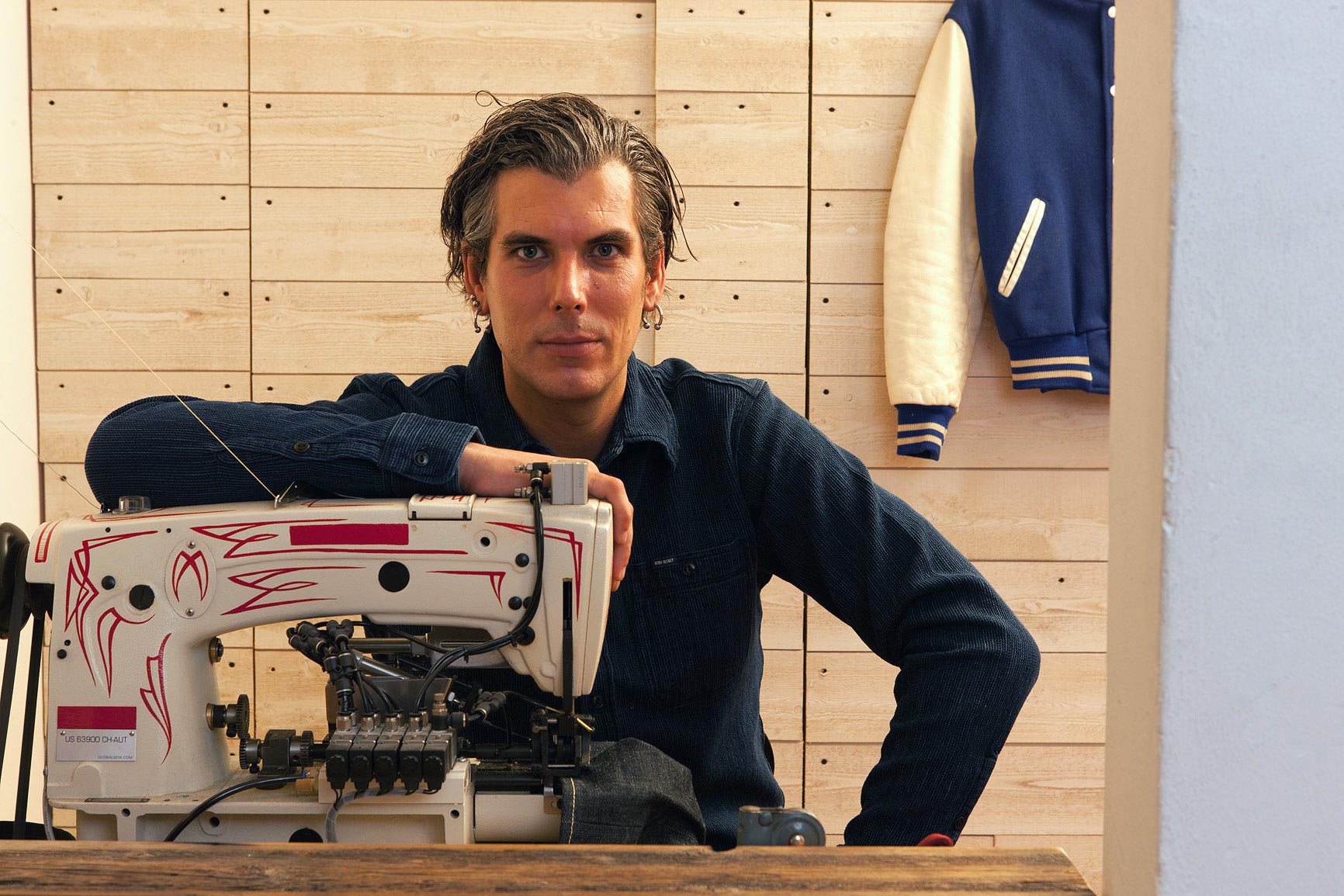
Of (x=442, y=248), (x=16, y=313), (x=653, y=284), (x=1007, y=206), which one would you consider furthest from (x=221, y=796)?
(x=1007, y=206)

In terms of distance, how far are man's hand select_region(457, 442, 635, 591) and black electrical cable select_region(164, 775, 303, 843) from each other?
0.30 m

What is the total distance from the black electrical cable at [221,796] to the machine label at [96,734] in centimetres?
8

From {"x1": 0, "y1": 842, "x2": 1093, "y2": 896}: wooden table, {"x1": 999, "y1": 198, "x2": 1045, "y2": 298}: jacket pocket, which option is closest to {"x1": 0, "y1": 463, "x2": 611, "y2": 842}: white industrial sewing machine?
{"x1": 0, "y1": 842, "x2": 1093, "y2": 896}: wooden table

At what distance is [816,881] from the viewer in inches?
24.7

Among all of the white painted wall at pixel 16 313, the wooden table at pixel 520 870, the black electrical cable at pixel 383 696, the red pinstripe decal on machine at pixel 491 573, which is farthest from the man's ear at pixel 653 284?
the white painted wall at pixel 16 313

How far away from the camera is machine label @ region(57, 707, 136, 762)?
949 millimetres

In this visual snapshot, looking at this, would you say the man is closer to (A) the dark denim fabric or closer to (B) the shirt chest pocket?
(B) the shirt chest pocket

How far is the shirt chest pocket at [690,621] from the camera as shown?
135 cm

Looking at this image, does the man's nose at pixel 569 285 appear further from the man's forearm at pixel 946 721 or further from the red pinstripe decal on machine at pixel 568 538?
the man's forearm at pixel 946 721

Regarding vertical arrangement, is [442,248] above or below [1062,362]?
above

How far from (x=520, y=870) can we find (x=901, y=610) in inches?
29.3

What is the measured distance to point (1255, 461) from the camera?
1.79 feet

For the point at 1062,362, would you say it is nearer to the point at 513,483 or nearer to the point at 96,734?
the point at 513,483

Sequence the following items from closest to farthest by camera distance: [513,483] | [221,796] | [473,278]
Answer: [221,796] → [513,483] → [473,278]
